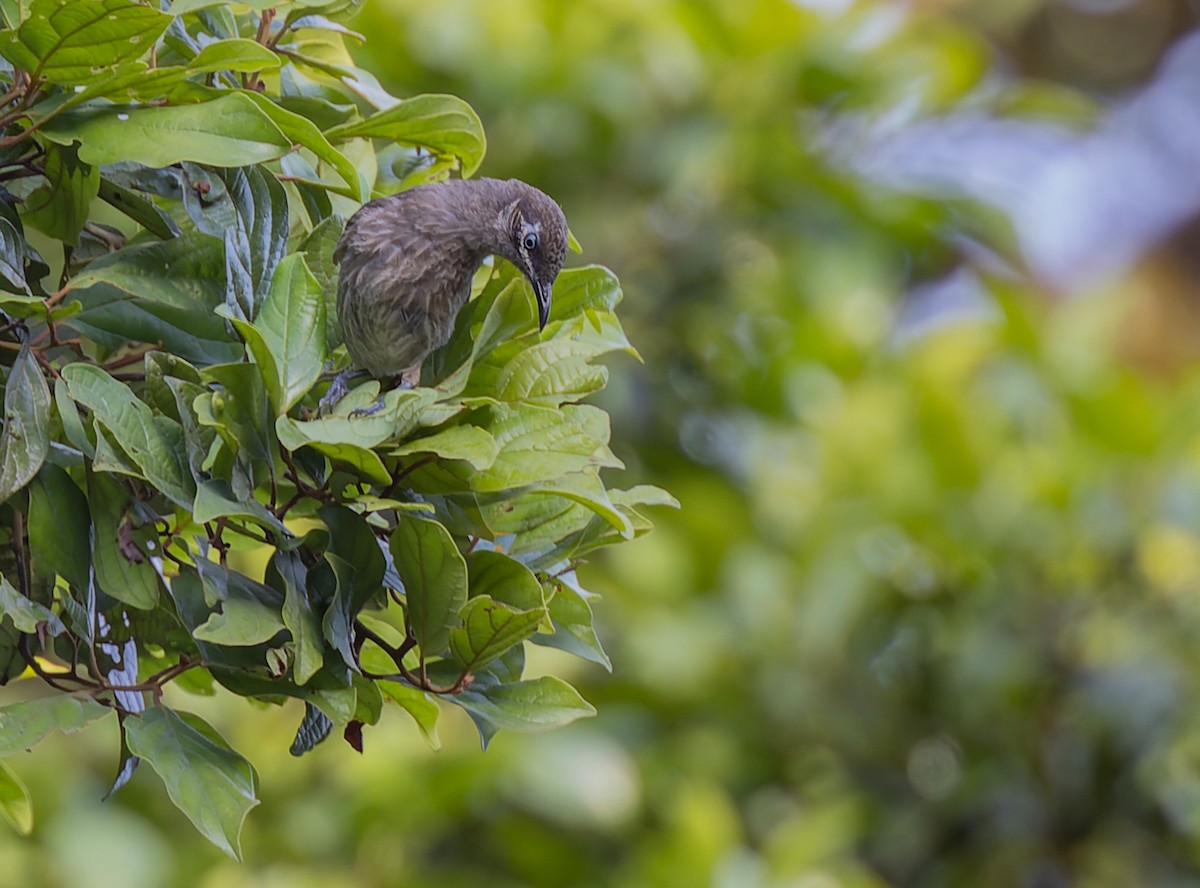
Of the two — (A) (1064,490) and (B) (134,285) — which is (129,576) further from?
(A) (1064,490)

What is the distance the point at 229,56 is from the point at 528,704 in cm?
51

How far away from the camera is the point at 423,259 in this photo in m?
1.24

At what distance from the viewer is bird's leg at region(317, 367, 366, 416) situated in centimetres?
105

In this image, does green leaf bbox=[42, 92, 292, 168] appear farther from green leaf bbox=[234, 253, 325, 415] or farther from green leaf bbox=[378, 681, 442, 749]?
green leaf bbox=[378, 681, 442, 749]

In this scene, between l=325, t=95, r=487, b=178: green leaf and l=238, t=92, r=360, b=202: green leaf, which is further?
l=325, t=95, r=487, b=178: green leaf

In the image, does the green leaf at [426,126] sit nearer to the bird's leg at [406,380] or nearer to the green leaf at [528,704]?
the bird's leg at [406,380]

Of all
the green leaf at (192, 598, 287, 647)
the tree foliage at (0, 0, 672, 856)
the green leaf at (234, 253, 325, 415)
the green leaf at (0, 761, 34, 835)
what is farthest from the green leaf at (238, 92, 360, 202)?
the green leaf at (0, 761, 34, 835)

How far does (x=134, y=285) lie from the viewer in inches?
40.1

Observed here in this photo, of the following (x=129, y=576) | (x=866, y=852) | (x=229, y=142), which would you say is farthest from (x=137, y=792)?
(x=229, y=142)

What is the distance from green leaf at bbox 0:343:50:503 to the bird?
194 millimetres

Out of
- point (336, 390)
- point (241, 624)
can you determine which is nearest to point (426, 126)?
point (336, 390)

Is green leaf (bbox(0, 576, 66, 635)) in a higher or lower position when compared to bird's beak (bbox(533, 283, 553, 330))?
lower

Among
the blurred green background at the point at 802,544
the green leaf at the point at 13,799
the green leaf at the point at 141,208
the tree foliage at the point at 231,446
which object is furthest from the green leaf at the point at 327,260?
the blurred green background at the point at 802,544

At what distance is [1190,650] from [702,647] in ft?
3.34
